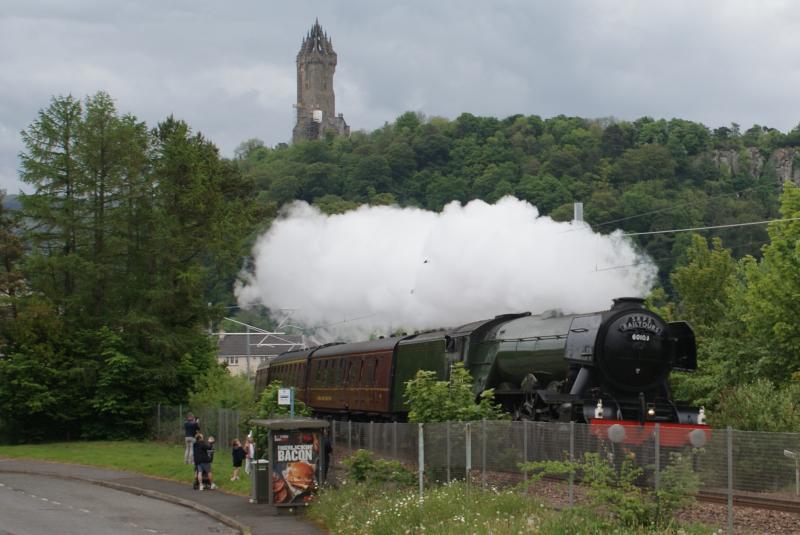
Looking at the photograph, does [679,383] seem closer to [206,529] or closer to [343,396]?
[343,396]

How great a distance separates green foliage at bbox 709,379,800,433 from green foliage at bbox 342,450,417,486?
923 cm

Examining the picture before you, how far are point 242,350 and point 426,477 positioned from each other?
116 metres

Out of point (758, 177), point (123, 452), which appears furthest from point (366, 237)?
point (758, 177)

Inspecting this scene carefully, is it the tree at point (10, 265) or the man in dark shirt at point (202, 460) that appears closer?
the man in dark shirt at point (202, 460)

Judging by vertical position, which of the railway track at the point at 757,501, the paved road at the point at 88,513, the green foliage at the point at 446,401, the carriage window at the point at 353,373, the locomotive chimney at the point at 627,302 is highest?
the locomotive chimney at the point at 627,302

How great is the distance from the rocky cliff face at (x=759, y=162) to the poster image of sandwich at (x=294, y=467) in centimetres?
13909

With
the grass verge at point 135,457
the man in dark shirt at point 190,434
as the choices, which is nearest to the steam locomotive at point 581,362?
the grass verge at point 135,457

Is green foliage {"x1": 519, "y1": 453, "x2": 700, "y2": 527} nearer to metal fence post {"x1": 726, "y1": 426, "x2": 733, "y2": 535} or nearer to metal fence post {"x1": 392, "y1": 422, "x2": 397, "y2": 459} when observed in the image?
metal fence post {"x1": 726, "y1": 426, "x2": 733, "y2": 535}

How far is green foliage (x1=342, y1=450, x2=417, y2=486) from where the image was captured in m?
20.5

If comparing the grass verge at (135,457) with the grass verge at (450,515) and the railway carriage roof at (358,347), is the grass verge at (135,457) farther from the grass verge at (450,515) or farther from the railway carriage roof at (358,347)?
the grass verge at (450,515)

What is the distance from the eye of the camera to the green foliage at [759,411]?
83.4 ft

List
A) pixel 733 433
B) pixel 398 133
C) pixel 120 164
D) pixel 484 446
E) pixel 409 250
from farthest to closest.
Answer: pixel 398 133
pixel 120 164
pixel 409 250
pixel 484 446
pixel 733 433

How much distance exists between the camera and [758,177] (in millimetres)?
162250

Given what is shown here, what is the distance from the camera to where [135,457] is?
36094 mm
